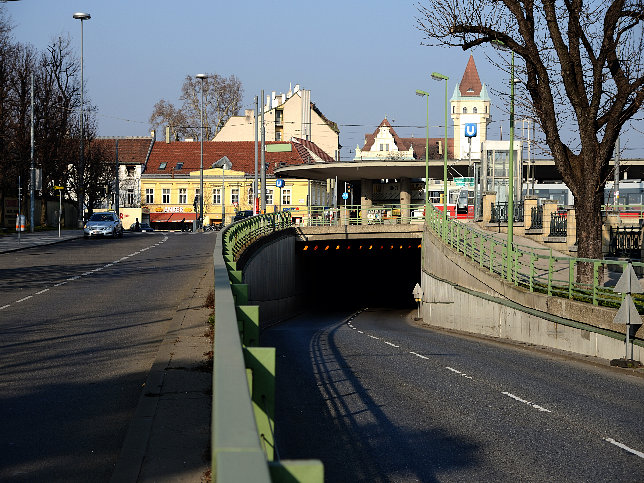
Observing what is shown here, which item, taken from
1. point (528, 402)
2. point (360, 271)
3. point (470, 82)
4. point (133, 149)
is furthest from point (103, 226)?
point (470, 82)

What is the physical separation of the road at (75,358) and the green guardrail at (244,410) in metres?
1.68

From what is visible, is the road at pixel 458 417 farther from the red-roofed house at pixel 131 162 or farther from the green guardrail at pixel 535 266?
the red-roofed house at pixel 131 162

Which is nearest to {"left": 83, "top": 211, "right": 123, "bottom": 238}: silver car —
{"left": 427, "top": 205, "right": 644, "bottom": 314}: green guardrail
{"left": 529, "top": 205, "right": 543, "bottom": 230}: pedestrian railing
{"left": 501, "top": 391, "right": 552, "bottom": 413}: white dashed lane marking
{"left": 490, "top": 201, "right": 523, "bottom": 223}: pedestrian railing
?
{"left": 427, "top": 205, "right": 644, "bottom": 314}: green guardrail

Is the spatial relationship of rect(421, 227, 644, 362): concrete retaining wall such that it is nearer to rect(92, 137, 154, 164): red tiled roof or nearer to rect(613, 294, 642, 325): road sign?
rect(613, 294, 642, 325): road sign

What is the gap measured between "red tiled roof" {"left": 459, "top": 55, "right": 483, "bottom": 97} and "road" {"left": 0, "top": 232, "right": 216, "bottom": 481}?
164m

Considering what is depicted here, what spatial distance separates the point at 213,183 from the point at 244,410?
95.3 m

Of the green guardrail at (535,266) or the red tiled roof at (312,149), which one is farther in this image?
the red tiled roof at (312,149)

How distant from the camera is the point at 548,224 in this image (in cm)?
4222

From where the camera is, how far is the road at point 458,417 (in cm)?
895

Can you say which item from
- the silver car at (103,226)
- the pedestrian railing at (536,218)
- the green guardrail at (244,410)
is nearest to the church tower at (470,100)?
the silver car at (103,226)

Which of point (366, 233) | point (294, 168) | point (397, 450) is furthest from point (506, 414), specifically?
point (294, 168)

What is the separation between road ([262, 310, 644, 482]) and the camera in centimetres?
895

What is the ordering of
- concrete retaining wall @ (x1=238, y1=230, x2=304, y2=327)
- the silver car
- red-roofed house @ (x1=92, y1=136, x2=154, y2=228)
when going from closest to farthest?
concrete retaining wall @ (x1=238, y1=230, x2=304, y2=327) < the silver car < red-roofed house @ (x1=92, y1=136, x2=154, y2=228)

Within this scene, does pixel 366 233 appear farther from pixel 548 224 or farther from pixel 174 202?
pixel 174 202
